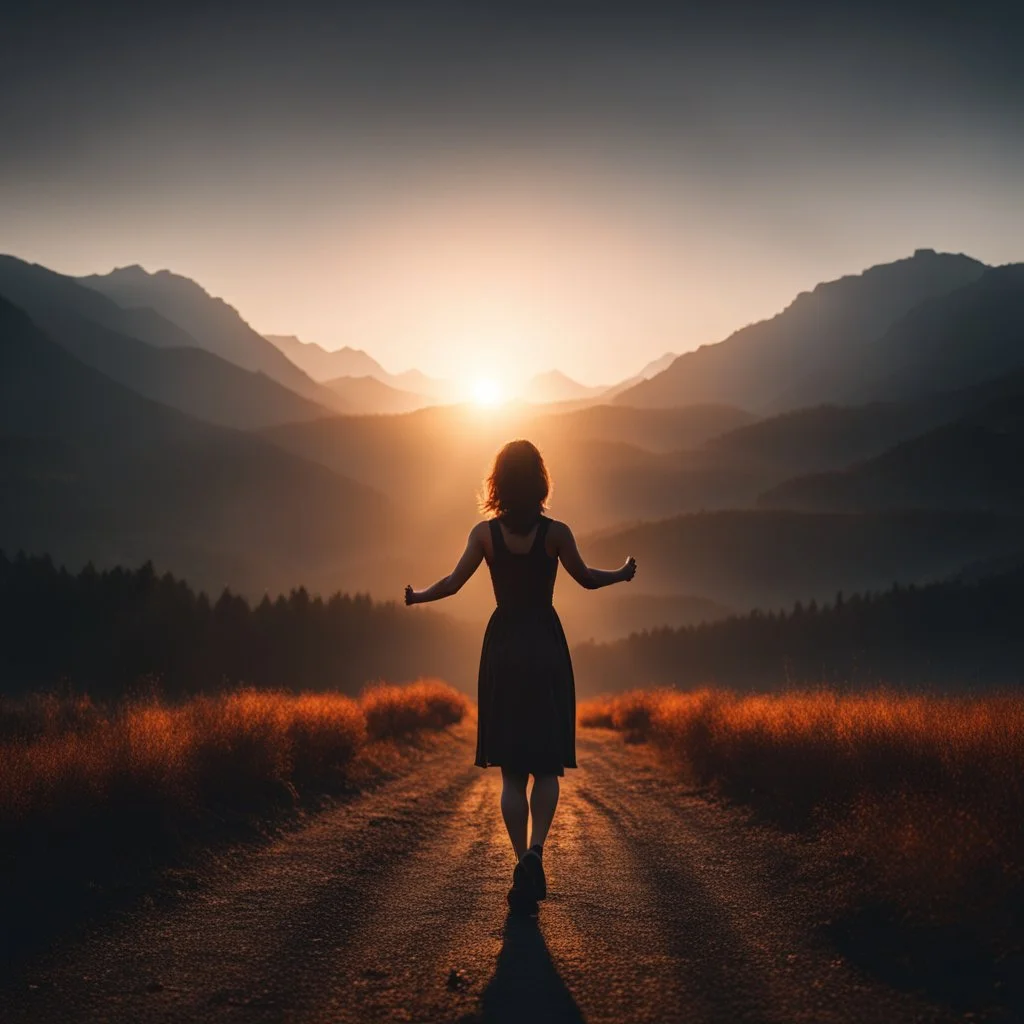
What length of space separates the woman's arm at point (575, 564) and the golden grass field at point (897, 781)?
8.35ft

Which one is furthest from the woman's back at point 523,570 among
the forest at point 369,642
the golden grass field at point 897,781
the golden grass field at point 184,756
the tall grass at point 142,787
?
the forest at point 369,642

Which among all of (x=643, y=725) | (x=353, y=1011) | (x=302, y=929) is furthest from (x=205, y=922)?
(x=643, y=725)

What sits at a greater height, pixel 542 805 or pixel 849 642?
pixel 542 805

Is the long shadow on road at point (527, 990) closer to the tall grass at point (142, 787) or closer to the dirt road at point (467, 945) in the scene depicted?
the dirt road at point (467, 945)

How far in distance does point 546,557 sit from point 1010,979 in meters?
3.50

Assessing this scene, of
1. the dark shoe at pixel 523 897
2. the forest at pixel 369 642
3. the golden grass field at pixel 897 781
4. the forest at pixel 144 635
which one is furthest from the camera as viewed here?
the forest at pixel 369 642

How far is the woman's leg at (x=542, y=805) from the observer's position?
5.85 metres

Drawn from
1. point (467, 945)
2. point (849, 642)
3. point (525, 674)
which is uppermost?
point (525, 674)

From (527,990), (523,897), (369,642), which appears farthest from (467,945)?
(369,642)

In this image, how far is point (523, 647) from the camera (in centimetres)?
603

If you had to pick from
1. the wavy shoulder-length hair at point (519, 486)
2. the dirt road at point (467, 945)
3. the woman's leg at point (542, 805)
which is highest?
the wavy shoulder-length hair at point (519, 486)

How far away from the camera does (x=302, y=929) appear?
5.36m

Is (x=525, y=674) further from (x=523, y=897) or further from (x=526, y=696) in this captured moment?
(x=523, y=897)

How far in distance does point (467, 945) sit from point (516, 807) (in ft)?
3.45
